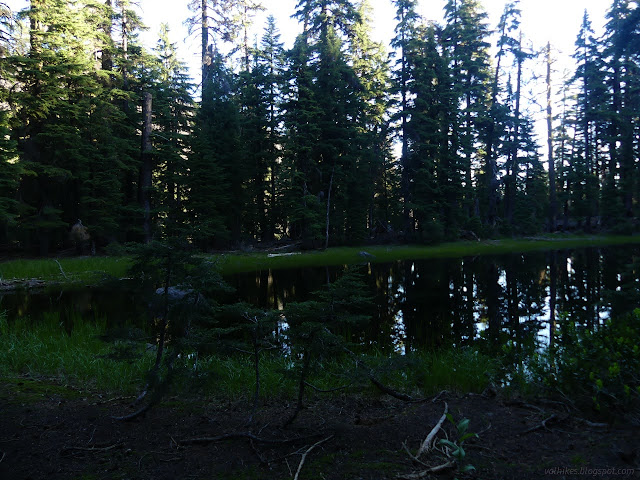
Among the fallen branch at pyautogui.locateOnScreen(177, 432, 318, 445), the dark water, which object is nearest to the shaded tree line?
the dark water

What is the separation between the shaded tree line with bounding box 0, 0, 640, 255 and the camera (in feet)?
67.3

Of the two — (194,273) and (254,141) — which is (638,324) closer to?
(194,273)

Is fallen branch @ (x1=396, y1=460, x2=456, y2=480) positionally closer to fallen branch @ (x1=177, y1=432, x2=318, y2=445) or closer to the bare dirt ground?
the bare dirt ground

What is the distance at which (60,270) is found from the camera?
51.5ft

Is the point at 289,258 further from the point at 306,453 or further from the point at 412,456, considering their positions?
the point at 412,456

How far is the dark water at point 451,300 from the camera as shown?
24.8 feet

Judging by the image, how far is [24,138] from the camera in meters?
20.8

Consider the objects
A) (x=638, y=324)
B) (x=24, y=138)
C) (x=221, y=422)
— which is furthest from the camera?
(x=24, y=138)

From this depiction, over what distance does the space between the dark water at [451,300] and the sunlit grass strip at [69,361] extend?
3.36 ft

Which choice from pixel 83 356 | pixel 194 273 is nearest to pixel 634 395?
pixel 194 273

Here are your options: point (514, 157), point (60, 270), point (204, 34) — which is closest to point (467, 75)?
point (514, 157)

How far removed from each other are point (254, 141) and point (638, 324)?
2776 centimetres

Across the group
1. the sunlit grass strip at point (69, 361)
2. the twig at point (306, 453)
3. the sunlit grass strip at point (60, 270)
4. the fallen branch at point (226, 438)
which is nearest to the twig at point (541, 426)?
the twig at point (306, 453)

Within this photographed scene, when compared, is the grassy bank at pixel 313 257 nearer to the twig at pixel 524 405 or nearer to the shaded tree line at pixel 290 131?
the shaded tree line at pixel 290 131
